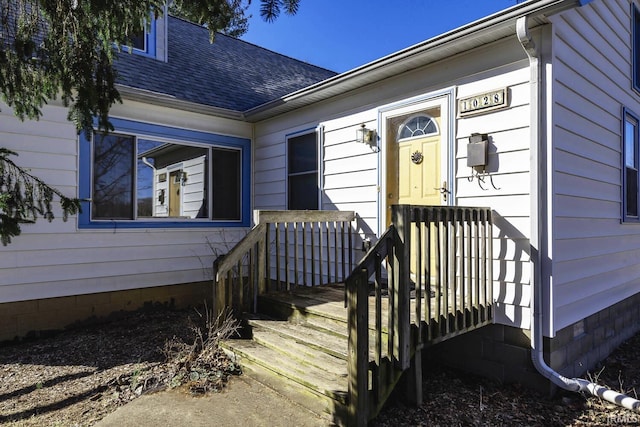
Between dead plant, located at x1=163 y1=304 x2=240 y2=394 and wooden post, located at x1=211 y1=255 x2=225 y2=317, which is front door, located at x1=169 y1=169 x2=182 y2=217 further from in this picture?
dead plant, located at x1=163 y1=304 x2=240 y2=394

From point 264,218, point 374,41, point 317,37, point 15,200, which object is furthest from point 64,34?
point 374,41

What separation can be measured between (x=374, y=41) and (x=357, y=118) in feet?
38.0

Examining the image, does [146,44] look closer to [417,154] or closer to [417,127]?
[417,127]

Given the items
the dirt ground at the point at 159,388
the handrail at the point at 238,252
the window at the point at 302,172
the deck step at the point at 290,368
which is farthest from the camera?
the window at the point at 302,172

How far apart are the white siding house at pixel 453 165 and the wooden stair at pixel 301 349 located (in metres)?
1.44

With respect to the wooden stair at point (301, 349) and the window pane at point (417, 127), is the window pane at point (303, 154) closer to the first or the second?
the window pane at point (417, 127)

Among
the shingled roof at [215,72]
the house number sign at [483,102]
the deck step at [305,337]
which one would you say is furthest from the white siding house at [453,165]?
the deck step at [305,337]

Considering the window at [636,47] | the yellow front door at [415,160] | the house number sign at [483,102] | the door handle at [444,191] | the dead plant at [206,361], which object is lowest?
the dead plant at [206,361]

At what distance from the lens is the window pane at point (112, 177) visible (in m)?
5.48

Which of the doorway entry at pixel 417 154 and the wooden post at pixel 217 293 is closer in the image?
the wooden post at pixel 217 293

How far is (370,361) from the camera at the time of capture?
2.88 m

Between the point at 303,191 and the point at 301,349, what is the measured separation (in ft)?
10.6

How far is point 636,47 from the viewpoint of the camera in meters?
5.77

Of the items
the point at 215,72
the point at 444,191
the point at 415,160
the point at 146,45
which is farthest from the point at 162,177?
the point at 444,191
